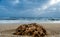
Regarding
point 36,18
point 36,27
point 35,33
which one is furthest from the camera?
point 36,18

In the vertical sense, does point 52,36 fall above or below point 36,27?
below

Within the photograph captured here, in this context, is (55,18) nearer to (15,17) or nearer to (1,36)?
(15,17)

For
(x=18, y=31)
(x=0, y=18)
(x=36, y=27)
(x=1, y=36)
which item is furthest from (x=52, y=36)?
(x=0, y=18)

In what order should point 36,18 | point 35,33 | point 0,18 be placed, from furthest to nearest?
point 36,18, point 0,18, point 35,33

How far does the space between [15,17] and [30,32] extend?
9.83 m

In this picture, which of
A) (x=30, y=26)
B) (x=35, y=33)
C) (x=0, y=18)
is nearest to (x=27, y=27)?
(x=30, y=26)

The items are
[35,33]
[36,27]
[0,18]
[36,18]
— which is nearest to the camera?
[35,33]

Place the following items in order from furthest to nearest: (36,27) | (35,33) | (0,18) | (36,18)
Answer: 1. (36,18)
2. (0,18)
3. (36,27)
4. (35,33)

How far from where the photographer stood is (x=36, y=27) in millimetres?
4953

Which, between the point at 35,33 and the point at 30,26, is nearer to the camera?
the point at 35,33

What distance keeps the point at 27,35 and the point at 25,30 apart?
178 mm

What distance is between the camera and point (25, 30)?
498 centimetres

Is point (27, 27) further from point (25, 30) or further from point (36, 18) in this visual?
point (36, 18)

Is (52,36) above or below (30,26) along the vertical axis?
below
